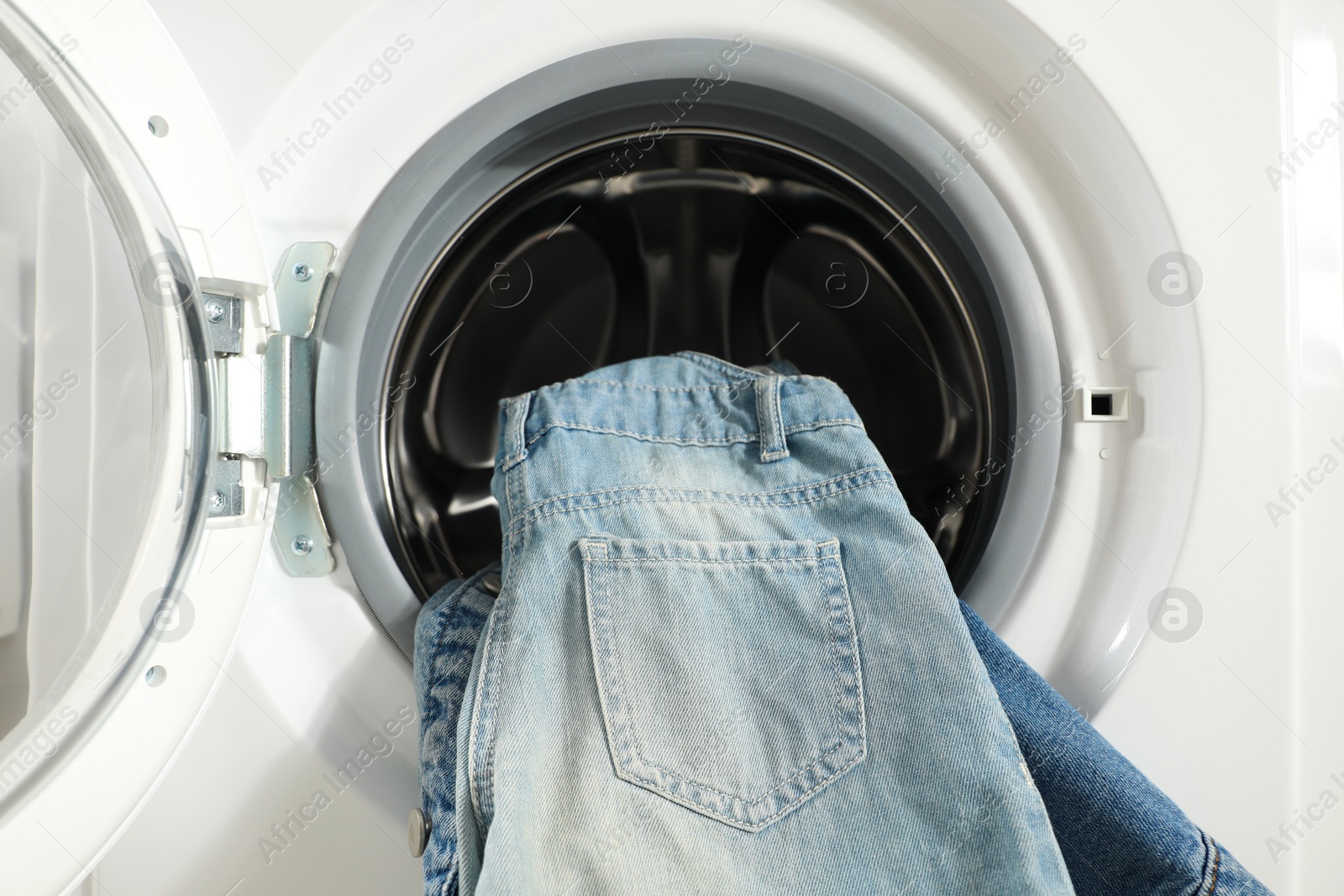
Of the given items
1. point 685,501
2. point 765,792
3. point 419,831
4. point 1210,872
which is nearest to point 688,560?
point 685,501

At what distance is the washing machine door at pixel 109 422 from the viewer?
42 centimetres

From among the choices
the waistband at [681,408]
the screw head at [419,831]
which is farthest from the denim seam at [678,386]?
the screw head at [419,831]

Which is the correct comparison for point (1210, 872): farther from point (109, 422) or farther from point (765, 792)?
point (109, 422)

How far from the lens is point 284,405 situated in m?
0.54

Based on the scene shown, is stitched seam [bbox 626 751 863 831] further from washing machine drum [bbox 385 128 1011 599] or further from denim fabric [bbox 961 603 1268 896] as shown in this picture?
washing machine drum [bbox 385 128 1011 599]

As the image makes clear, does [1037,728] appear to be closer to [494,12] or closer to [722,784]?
[722,784]

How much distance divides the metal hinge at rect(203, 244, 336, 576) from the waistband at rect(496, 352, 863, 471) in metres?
0.15

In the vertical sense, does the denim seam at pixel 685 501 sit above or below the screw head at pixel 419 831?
above

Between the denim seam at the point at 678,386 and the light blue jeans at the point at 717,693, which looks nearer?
the light blue jeans at the point at 717,693

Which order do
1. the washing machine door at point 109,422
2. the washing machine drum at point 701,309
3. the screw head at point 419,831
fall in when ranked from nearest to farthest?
1. the washing machine door at point 109,422
2. the screw head at point 419,831
3. the washing machine drum at point 701,309

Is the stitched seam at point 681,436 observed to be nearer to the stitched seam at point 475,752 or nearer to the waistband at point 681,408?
the waistband at point 681,408

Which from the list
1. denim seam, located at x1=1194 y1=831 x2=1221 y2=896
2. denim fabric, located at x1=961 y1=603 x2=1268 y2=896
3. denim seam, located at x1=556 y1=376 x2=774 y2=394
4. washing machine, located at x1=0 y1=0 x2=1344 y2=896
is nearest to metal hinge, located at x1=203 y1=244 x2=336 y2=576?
washing machine, located at x1=0 y1=0 x2=1344 y2=896

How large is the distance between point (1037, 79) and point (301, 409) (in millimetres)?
599

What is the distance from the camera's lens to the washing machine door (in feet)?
1.37
